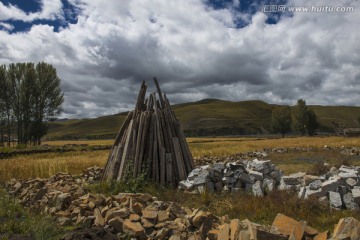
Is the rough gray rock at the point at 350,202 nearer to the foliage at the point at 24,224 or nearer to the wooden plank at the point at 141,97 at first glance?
the foliage at the point at 24,224

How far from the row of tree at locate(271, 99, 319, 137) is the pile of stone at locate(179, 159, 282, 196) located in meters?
93.3

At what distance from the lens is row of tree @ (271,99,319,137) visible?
99.4m

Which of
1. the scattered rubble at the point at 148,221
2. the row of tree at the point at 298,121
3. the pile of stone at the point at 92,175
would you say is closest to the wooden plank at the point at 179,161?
the scattered rubble at the point at 148,221

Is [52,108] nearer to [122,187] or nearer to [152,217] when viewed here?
[122,187]

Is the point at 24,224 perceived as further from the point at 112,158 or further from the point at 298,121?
the point at 298,121

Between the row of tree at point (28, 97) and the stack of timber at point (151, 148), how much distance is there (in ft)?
144

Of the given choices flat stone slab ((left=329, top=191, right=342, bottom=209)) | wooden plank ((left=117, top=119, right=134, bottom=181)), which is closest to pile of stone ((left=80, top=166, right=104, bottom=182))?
wooden plank ((left=117, top=119, right=134, bottom=181))

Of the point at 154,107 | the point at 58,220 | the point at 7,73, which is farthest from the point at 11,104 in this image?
the point at 58,220

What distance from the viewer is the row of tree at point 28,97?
50719 mm

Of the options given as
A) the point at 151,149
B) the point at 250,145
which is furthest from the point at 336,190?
the point at 250,145

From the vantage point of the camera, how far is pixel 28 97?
50.9 metres

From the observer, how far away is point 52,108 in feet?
174

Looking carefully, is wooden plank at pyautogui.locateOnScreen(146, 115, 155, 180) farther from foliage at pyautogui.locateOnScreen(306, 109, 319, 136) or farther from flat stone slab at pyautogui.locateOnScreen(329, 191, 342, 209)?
foliage at pyautogui.locateOnScreen(306, 109, 319, 136)

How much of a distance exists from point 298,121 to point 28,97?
250ft
